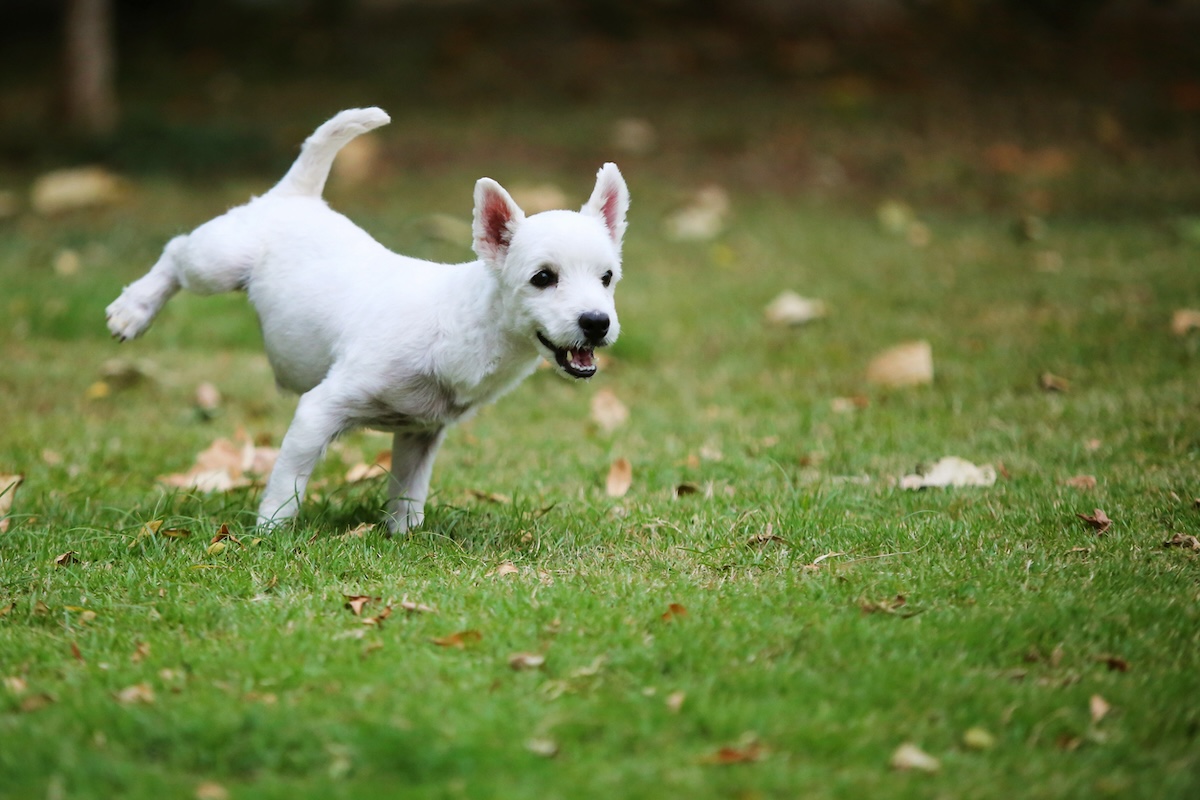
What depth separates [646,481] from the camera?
5488mm

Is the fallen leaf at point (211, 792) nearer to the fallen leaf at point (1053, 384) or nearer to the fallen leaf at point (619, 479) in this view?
the fallen leaf at point (619, 479)

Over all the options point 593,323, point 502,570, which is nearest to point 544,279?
point 593,323

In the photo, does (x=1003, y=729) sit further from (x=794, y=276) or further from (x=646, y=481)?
(x=794, y=276)

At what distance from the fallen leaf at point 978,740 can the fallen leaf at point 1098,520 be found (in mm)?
1664

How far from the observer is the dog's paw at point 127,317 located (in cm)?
504

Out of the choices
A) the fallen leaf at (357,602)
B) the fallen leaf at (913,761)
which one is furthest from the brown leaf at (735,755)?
the fallen leaf at (357,602)

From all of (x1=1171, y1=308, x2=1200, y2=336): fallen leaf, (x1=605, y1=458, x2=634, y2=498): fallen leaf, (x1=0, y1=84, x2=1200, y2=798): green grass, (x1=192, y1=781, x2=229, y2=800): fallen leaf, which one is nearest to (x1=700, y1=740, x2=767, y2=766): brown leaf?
(x1=0, y1=84, x2=1200, y2=798): green grass

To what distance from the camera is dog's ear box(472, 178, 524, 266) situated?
4.28 metres

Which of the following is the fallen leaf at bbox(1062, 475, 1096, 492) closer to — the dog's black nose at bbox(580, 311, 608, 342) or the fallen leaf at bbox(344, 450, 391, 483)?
the dog's black nose at bbox(580, 311, 608, 342)

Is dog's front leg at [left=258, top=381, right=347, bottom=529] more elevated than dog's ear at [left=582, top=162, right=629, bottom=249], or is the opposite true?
dog's ear at [left=582, top=162, right=629, bottom=249]

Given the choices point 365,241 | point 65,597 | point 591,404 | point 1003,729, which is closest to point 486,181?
point 365,241

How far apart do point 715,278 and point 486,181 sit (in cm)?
572

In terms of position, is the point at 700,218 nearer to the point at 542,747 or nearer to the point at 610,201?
the point at 610,201

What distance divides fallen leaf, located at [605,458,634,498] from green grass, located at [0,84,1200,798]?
79 mm
